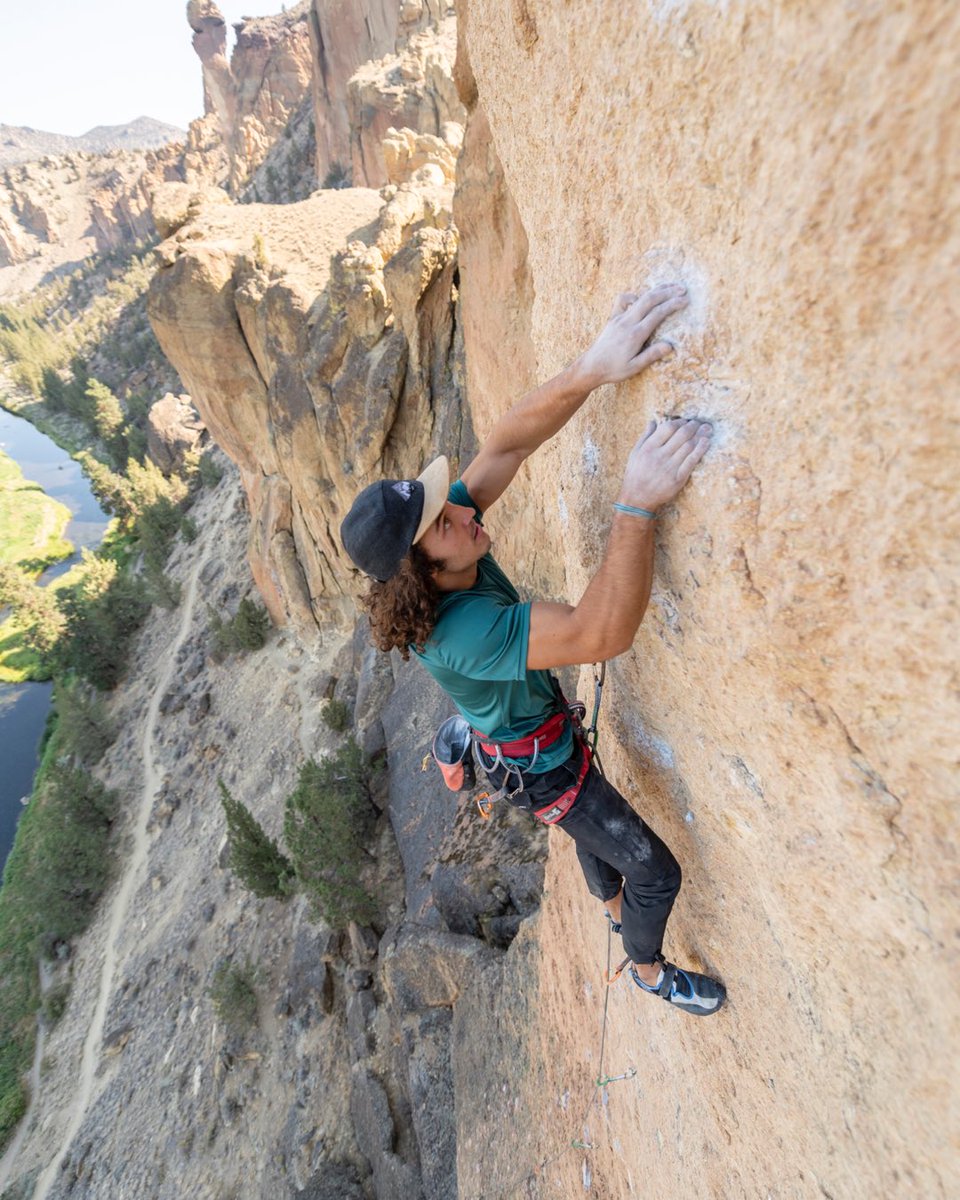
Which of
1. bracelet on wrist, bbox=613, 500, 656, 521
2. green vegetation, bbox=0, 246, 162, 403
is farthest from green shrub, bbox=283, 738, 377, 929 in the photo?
green vegetation, bbox=0, 246, 162, 403

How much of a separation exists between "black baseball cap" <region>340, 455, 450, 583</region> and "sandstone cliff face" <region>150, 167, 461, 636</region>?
27.5 ft

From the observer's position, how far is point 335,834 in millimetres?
11023

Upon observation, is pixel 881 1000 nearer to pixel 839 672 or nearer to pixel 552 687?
pixel 839 672

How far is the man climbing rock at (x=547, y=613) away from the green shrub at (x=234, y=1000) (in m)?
11.1

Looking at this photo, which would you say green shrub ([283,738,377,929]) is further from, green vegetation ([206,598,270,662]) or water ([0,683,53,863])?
water ([0,683,53,863])

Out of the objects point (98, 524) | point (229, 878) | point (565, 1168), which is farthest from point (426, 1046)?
point (98, 524)

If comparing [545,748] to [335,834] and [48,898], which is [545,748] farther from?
[48,898]

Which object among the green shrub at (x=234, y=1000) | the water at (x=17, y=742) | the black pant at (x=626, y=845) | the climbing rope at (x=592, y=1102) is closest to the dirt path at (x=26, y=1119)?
the green shrub at (x=234, y=1000)

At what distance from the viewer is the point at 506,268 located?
6.04 metres

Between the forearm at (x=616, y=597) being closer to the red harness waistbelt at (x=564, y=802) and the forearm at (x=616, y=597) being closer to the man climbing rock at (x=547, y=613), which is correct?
the man climbing rock at (x=547, y=613)

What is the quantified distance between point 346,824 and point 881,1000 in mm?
10744

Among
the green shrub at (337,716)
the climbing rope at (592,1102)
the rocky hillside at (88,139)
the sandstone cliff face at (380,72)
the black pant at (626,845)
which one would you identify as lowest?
the green shrub at (337,716)

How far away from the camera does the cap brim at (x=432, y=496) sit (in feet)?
7.13

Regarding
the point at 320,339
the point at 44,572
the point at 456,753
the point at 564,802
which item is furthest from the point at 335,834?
the point at 44,572
